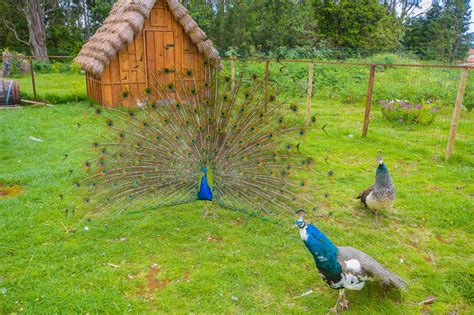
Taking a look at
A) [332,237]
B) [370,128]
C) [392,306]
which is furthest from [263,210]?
[370,128]

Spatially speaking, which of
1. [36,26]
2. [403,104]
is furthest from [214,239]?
[36,26]

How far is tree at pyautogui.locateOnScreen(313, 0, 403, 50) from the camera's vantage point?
23759 mm

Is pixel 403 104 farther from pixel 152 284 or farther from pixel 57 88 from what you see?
pixel 57 88

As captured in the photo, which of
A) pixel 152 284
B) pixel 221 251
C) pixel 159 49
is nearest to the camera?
pixel 152 284

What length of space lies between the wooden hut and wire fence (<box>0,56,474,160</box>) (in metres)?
1.28

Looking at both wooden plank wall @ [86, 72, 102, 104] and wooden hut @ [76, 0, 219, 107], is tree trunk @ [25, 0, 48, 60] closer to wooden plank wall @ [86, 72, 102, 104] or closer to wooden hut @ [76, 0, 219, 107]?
wooden plank wall @ [86, 72, 102, 104]

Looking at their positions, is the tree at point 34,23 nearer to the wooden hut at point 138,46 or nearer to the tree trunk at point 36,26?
the tree trunk at point 36,26

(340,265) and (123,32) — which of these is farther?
(123,32)

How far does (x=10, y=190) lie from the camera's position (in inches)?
225

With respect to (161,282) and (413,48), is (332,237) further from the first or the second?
(413,48)

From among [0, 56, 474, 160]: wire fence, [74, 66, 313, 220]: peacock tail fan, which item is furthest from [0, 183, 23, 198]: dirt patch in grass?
[0, 56, 474, 160]: wire fence

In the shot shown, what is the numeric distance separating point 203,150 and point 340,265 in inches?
83.5

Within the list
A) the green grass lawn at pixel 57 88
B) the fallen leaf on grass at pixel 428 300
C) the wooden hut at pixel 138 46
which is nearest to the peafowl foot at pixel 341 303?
the fallen leaf on grass at pixel 428 300

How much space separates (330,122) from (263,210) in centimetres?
687
